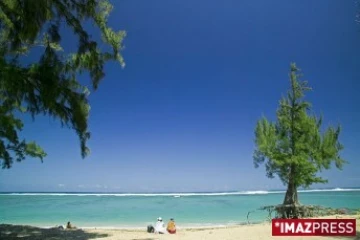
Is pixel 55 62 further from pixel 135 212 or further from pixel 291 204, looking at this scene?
pixel 135 212

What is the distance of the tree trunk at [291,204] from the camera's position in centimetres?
2350

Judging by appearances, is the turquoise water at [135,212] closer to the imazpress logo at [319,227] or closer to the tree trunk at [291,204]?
the tree trunk at [291,204]

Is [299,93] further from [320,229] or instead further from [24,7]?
[24,7]

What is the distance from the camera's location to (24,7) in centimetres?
842

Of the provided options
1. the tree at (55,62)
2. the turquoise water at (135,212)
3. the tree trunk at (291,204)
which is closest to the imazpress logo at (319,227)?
the tree at (55,62)

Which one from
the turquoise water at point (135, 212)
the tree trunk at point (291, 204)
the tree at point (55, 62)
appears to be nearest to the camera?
the tree at point (55, 62)

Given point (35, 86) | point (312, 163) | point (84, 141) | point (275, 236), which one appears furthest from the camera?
point (312, 163)

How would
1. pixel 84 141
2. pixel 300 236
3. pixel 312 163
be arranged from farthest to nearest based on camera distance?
1. pixel 312 163
2. pixel 300 236
3. pixel 84 141

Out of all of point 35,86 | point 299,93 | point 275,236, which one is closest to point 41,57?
point 35,86

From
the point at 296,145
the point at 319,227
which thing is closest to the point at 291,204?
the point at 296,145

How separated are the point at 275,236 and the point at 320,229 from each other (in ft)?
4.58

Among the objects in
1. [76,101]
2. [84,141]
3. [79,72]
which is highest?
[79,72]

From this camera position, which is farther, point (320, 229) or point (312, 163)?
point (312, 163)

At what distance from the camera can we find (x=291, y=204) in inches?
933
